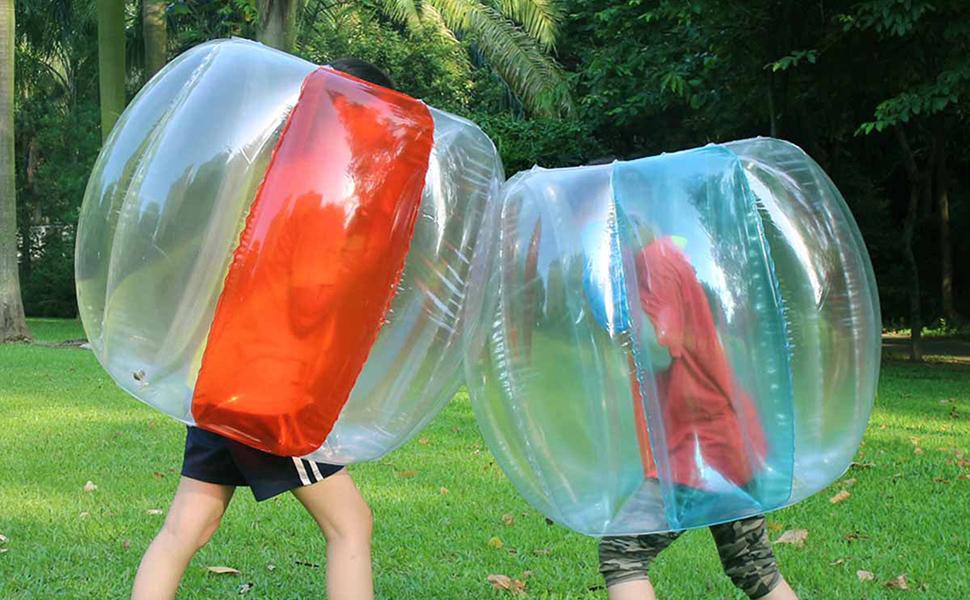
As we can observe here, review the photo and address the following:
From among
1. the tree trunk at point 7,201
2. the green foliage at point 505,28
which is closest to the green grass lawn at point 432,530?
the tree trunk at point 7,201

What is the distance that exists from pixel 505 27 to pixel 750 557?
2497 centimetres

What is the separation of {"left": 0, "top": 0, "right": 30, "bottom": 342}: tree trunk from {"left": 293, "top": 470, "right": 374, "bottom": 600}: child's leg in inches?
595

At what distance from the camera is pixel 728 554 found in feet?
9.71

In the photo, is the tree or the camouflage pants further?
the tree

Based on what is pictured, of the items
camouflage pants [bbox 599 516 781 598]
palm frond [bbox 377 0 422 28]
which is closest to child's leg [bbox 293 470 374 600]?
camouflage pants [bbox 599 516 781 598]

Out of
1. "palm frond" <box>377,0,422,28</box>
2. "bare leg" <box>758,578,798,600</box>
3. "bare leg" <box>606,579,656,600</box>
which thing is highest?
"palm frond" <box>377,0,422,28</box>

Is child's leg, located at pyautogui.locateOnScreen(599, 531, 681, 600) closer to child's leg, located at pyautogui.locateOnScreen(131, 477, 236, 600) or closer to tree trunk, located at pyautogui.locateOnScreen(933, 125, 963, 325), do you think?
child's leg, located at pyautogui.locateOnScreen(131, 477, 236, 600)

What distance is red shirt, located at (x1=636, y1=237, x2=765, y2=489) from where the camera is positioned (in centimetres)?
261

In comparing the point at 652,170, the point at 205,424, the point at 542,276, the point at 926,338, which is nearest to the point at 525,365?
the point at 542,276

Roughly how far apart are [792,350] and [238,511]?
10.6ft

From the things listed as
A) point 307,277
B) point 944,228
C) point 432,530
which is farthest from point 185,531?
point 944,228

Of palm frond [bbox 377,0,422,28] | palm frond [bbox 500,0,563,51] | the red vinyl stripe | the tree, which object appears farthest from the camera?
palm frond [bbox 377,0,422,28]

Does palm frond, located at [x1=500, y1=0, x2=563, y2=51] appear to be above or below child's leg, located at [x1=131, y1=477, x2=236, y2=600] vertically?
above

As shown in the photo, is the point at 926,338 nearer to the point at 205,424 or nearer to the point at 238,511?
the point at 238,511
